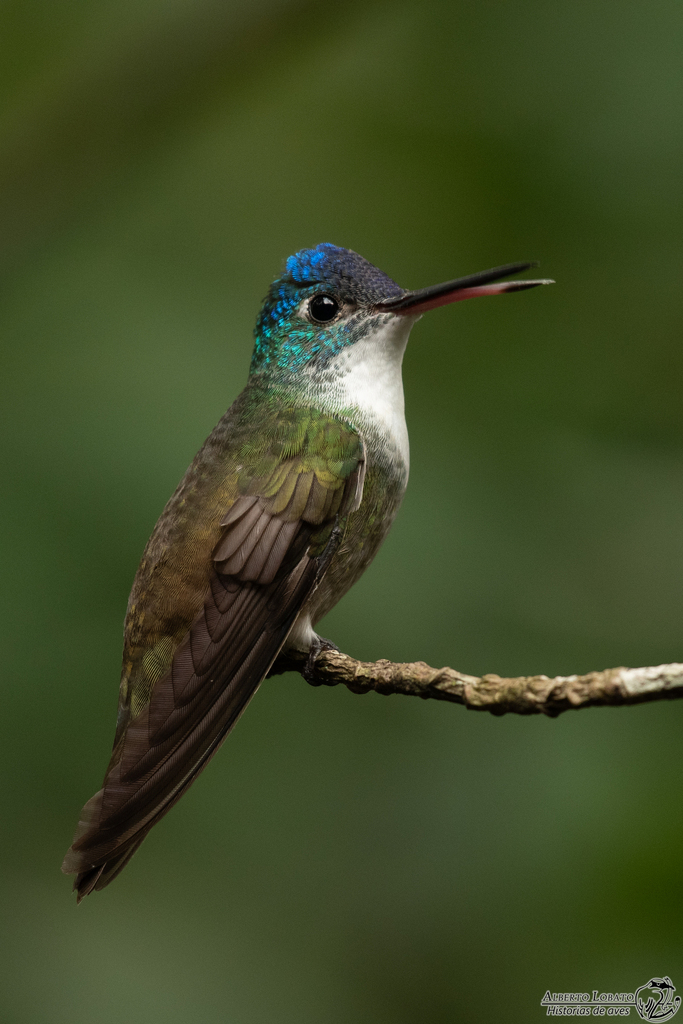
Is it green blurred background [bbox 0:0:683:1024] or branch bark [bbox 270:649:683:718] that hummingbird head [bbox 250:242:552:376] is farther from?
branch bark [bbox 270:649:683:718]

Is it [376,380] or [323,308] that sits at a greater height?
[323,308]

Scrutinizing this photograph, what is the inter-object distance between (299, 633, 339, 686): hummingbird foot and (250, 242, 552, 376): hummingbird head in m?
0.92

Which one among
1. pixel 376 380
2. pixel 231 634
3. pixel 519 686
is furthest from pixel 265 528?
pixel 519 686

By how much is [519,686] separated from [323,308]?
1769 mm

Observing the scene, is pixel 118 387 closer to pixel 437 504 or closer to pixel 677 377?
pixel 437 504

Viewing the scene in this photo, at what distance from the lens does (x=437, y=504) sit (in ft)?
12.9

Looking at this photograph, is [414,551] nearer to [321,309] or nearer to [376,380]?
[376,380]

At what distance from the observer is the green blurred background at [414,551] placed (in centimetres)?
381

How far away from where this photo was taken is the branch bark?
5.94 feet

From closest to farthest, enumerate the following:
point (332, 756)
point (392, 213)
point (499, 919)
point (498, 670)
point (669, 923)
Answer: point (669, 923) < point (499, 919) < point (498, 670) < point (332, 756) < point (392, 213)

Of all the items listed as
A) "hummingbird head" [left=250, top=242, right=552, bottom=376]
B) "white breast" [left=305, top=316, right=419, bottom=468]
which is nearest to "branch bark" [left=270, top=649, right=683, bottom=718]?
"white breast" [left=305, top=316, right=419, bottom=468]

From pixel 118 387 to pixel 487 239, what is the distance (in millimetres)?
1621

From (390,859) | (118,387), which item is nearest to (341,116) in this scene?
(118,387)

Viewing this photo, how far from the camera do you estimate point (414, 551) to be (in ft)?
13.1
